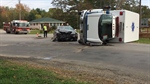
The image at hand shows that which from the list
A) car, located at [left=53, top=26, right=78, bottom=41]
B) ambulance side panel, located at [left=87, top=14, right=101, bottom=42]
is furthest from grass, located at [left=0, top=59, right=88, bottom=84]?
car, located at [left=53, top=26, right=78, bottom=41]

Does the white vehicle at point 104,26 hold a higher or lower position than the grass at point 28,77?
higher

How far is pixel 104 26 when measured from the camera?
1602 centimetres

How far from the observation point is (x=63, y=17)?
258 feet

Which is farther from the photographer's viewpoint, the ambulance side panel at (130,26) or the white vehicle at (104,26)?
the ambulance side panel at (130,26)

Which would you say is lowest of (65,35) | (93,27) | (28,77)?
(28,77)

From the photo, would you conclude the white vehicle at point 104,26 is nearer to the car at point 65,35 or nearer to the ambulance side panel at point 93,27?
the ambulance side panel at point 93,27

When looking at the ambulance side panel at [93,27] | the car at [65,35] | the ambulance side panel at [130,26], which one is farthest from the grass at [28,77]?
the car at [65,35]

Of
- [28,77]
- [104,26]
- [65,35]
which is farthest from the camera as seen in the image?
[65,35]

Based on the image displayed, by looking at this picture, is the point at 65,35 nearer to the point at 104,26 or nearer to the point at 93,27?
the point at 93,27

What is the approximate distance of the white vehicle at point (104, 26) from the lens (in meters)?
15.9

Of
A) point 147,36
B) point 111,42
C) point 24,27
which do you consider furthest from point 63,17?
point 111,42

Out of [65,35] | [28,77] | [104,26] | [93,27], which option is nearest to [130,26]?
[104,26]

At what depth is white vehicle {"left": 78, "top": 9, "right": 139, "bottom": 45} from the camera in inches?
627

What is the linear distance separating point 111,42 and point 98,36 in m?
1.80
